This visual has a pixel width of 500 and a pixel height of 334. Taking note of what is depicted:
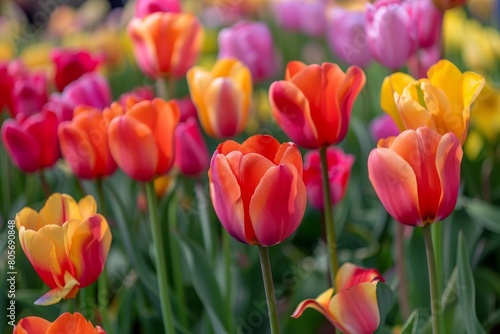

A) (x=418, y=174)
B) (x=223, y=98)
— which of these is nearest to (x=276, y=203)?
(x=418, y=174)

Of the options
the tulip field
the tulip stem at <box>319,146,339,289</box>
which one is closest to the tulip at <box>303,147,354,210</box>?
the tulip field

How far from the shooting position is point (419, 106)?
2.15 ft

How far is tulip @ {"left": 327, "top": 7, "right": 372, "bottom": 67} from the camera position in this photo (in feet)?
4.96

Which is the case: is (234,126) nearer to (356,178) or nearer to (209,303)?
(209,303)

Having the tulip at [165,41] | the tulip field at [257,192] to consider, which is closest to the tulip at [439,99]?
the tulip field at [257,192]

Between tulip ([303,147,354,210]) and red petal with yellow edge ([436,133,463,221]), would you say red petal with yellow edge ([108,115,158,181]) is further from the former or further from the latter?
red petal with yellow edge ([436,133,463,221])

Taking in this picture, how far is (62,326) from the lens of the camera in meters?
0.59

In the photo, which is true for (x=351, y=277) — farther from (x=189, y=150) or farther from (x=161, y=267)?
(x=189, y=150)

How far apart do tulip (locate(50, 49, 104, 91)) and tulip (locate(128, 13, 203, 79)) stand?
0.15m

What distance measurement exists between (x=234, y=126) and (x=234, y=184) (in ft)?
1.13

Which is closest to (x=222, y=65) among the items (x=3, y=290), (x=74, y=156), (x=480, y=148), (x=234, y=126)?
(x=234, y=126)

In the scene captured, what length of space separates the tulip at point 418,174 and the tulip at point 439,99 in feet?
0.12

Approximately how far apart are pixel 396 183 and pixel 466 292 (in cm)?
19

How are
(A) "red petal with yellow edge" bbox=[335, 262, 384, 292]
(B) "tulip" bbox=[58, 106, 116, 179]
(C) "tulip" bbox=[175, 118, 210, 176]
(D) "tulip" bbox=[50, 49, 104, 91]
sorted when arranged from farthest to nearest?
(D) "tulip" bbox=[50, 49, 104, 91], (C) "tulip" bbox=[175, 118, 210, 176], (B) "tulip" bbox=[58, 106, 116, 179], (A) "red petal with yellow edge" bbox=[335, 262, 384, 292]
